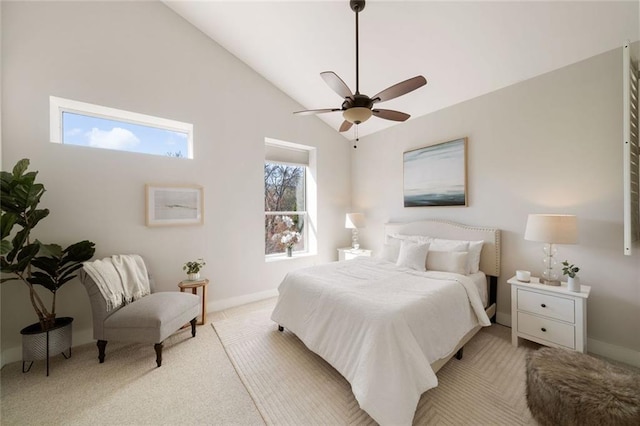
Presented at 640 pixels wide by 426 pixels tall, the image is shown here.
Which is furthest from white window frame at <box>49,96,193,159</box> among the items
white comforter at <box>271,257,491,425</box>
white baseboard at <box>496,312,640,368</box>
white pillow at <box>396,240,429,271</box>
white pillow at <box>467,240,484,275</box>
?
white baseboard at <box>496,312,640,368</box>

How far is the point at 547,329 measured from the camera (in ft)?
7.40

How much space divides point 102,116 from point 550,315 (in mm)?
5144

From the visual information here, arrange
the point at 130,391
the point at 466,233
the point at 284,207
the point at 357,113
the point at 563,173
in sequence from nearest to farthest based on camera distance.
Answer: the point at 130,391 < the point at 357,113 < the point at 563,173 < the point at 466,233 < the point at 284,207

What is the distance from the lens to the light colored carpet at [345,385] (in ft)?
5.31

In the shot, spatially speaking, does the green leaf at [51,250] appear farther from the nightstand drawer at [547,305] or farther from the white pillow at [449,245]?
the nightstand drawer at [547,305]

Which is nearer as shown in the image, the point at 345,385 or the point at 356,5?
the point at 345,385

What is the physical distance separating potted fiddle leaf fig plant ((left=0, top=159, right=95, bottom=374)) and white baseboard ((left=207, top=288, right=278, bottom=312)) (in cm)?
140

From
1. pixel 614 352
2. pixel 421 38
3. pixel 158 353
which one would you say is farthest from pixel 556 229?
pixel 158 353

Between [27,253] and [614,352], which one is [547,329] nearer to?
[614,352]

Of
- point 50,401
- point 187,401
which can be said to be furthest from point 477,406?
point 50,401

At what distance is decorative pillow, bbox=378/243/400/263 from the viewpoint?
3.27 meters

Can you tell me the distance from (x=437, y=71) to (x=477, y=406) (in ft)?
10.8

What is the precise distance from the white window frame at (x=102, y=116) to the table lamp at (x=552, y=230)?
4.01m

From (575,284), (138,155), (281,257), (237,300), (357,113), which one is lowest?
(237,300)
